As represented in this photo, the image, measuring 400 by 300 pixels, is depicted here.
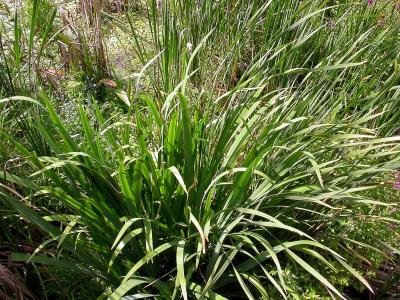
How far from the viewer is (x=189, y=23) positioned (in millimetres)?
2488

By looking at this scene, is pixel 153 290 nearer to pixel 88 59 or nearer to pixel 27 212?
pixel 27 212

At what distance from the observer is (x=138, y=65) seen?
3.01m

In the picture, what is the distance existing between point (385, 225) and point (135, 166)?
91 centimetres

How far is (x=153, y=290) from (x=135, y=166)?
1.49 ft

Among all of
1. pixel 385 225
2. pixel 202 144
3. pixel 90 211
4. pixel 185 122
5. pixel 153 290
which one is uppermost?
pixel 185 122

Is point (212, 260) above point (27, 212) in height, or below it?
below

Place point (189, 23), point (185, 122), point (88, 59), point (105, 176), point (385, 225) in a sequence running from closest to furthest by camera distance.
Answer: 1. point (185, 122)
2. point (105, 176)
3. point (385, 225)
4. point (189, 23)
5. point (88, 59)

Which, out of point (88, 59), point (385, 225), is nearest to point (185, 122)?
point (385, 225)

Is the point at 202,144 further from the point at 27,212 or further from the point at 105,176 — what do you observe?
the point at 27,212

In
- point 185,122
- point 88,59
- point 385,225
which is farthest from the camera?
point 88,59

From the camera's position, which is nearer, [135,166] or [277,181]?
[135,166]

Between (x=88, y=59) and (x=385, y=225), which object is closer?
(x=385, y=225)

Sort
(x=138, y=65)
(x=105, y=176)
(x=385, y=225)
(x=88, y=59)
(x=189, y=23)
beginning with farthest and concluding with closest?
(x=138, y=65), (x=88, y=59), (x=189, y=23), (x=385, y=225), (x=105, y=176)

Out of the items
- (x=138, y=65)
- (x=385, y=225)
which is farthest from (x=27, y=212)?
(x=138, y=65)
